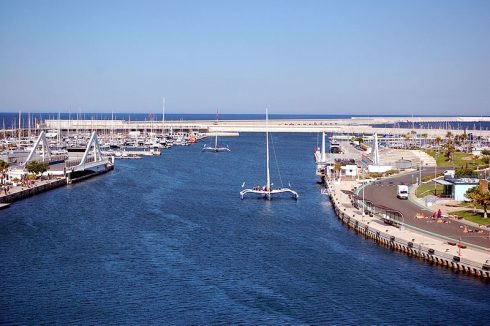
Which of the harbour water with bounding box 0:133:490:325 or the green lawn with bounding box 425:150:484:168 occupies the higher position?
the green lawn with bounding box 425:150:484:168

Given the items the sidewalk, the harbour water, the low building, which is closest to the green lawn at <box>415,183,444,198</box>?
the low building

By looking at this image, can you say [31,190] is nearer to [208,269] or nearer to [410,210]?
[208,269]

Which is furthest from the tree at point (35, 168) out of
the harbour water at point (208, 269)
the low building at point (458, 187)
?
the low building at point (458, 187)

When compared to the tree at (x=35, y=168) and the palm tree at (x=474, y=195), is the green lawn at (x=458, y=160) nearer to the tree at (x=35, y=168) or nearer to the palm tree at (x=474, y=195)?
the palm tree at (x=474, y=195)

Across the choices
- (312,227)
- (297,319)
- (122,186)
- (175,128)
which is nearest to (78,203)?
(122,186)

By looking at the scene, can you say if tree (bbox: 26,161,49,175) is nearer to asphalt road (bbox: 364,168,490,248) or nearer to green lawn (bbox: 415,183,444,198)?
asphalt road (bbox: 364,168,490,248)

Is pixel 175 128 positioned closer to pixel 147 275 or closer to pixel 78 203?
pixel 78 203

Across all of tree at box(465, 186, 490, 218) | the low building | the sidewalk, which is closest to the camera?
the sidewalk
